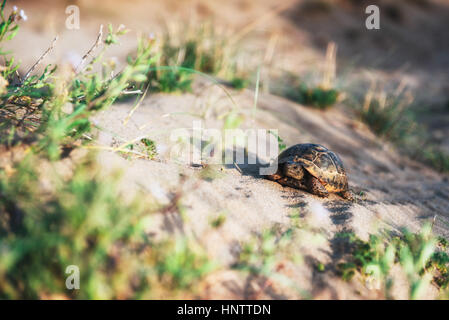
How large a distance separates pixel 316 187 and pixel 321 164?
259 mm

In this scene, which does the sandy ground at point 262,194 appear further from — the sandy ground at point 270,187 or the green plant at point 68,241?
the green plant at point 68,241

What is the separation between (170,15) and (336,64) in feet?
19.8

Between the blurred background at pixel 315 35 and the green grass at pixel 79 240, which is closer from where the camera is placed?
the green grass at pixel 79 240

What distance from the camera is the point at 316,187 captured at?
2.34 metres

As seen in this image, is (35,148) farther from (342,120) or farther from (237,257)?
(342,120)

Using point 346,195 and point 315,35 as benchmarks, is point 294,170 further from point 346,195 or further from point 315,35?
point 315,35

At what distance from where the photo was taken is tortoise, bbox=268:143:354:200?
7.82 ft

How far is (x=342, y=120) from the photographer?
4.91 m

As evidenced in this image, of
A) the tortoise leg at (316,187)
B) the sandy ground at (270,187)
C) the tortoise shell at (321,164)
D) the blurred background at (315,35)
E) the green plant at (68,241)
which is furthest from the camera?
the blurred background at (315,35)

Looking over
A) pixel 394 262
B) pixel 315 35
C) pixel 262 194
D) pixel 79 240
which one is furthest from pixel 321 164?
pixel 315 35

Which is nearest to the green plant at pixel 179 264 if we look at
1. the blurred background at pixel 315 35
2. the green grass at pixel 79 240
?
the green grass at pixel 79 240

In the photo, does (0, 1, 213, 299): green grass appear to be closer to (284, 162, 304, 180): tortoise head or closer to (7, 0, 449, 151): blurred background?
(284, 162, 304, 180): tortoise head

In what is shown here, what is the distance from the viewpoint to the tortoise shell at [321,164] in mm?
2412

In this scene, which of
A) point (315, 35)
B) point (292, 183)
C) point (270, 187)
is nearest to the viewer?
point (270, 187)
